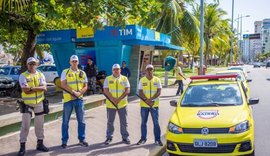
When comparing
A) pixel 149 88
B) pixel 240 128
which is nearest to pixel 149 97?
pixel 149 88

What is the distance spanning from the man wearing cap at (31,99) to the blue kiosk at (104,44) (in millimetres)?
8014

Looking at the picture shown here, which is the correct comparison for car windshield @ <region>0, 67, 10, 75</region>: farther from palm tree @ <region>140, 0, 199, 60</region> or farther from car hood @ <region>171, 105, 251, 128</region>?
car hood @ <region>171, 105, 251, 128</region>

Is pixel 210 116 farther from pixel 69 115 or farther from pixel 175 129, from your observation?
pixel 69 115

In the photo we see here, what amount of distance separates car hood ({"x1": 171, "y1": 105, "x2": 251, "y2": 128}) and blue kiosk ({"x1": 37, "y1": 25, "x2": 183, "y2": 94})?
26.9 feet

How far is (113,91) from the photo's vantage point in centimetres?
A: 769

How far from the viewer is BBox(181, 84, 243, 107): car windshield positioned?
7.11 metres

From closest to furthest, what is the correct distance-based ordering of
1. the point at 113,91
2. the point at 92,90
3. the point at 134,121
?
the point at 113,91
the point at 134,121
the point at 92,90

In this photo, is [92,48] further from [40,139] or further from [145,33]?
[40,139]

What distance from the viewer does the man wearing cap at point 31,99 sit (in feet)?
22.0

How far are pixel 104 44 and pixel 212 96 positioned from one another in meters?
9.19

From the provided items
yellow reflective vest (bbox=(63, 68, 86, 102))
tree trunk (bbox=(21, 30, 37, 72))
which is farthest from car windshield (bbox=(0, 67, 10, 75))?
yellow reflective vest (bbox=(63, 68, 86, 102))

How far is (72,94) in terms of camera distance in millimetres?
7230

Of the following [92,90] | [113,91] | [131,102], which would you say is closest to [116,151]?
[113,91]

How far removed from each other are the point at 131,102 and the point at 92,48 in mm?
3450
